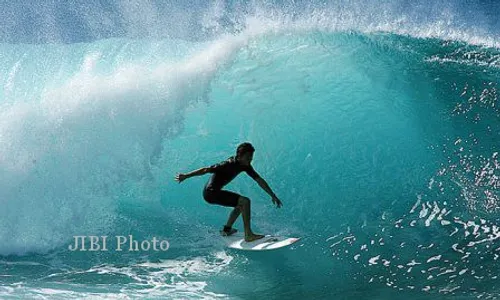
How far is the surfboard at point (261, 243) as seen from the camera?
657 cm

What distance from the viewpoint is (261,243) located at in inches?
261

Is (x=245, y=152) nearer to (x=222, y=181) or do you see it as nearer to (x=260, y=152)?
(x=222, y=181)

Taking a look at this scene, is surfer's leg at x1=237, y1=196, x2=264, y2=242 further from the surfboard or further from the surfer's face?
the surfer's face

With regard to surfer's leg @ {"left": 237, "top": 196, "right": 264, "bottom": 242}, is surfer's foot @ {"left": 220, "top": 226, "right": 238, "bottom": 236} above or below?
below

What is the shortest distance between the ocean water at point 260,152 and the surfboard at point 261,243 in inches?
6.4

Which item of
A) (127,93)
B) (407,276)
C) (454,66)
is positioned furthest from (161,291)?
(454,66)

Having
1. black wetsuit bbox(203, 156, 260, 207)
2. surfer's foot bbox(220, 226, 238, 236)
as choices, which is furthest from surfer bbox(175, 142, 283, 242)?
surfer's foot bbox(220, 226, 238, 236)

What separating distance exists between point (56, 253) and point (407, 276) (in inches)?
149

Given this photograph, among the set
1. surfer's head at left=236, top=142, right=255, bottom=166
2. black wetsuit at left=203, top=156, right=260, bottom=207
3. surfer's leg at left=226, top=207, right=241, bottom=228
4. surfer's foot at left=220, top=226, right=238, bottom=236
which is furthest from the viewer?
surfer's foot at left=220, top=226, right=238, bottom=236

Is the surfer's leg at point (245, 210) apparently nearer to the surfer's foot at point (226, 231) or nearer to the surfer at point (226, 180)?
the surfer at point (226, 180)

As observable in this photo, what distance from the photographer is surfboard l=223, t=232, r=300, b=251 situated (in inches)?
259

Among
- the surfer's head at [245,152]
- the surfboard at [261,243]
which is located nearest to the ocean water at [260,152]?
the surfboard at [261,243]

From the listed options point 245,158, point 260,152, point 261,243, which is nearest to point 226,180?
point 245,158

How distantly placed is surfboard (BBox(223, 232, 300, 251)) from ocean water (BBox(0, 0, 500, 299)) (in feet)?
0.53
